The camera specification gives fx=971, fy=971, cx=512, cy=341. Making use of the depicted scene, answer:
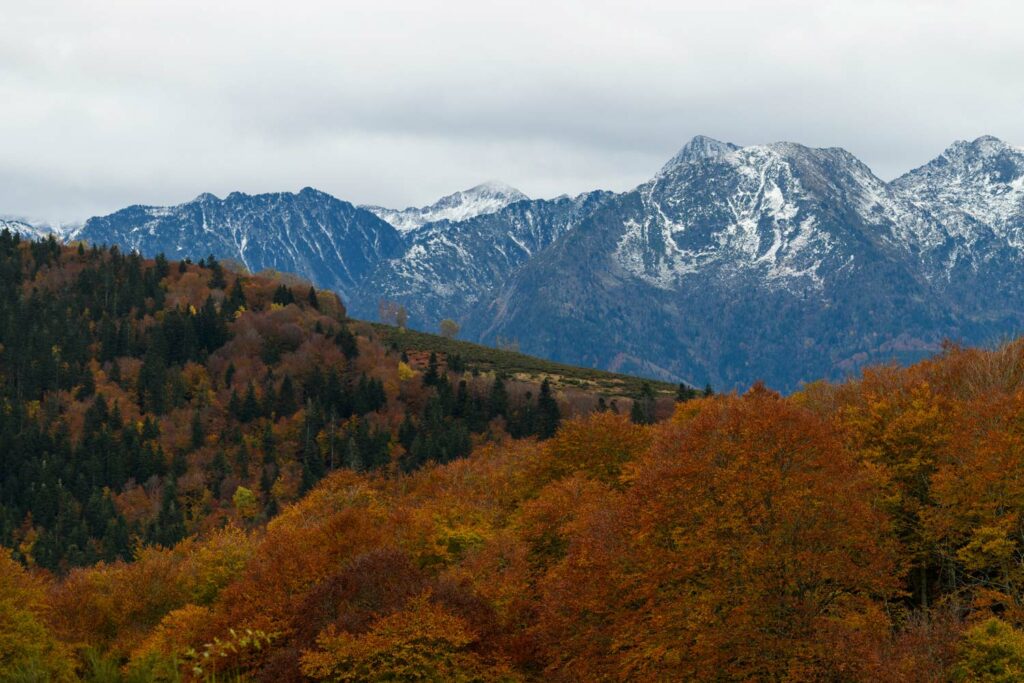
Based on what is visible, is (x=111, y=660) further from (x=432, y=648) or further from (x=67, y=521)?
(x=67, y=521)

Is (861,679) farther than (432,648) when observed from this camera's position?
No

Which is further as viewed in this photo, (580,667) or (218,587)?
(218,587)

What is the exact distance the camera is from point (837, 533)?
5238 cm

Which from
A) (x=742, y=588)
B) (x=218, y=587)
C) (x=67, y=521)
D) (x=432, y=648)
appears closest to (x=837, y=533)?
(x=742, y=588)

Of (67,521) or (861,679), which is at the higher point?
(861,679)

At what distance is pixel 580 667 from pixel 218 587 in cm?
4749

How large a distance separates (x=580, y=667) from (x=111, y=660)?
160 ft

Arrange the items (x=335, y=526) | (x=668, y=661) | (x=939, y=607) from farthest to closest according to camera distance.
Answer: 1. (x=335, y=526)
2. (x=939, y=607)
3. (x=668, y=661)

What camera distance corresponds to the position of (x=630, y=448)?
94.6 metres

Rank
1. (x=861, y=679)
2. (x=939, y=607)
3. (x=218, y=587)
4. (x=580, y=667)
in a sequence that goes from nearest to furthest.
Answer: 1. (x=861, y=679)
2. (x=580, y=667)
3. (x=939, y=607)
4. (x=218, y=587)

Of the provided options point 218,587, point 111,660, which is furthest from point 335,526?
point 111,660

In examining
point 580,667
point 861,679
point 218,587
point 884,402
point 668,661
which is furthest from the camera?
point 218,587

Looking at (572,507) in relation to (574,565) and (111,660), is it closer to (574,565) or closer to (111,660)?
(574,565)

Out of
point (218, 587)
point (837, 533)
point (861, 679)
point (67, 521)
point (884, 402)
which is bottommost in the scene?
point (67, 521)
